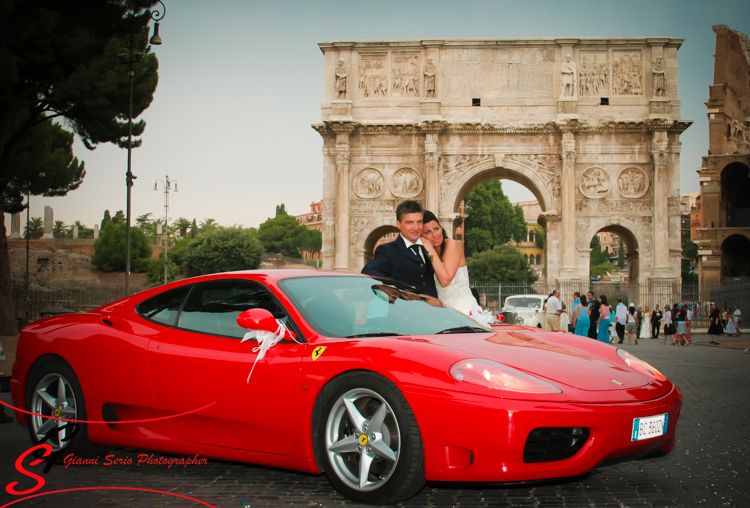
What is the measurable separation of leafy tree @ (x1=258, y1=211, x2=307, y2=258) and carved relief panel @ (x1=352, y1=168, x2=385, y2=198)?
3188 inches

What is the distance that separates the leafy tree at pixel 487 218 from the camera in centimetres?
8144

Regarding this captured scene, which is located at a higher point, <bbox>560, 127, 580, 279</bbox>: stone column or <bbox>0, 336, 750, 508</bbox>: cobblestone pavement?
<bbox>560, 127, 580, 279</bbox>: stone column

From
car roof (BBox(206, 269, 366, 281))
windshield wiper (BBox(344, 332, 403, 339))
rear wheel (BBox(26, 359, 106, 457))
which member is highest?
car roof (BBox(206, 269, 366, 281))

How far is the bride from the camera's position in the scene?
6047mm

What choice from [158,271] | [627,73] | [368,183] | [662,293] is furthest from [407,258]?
[158,271]

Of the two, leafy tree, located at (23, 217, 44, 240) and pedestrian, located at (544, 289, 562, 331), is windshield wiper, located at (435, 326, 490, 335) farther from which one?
leafy tree, located at (23, 217, 44, 240)

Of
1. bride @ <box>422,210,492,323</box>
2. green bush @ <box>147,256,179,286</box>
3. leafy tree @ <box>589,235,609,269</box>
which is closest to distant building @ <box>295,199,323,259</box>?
leafy tree @ <box>589,235,609,269</box>

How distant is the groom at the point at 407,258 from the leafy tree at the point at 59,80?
46.3 ft

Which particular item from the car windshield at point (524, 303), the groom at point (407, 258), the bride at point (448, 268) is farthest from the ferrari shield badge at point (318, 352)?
the car windshield at point (524, 303)

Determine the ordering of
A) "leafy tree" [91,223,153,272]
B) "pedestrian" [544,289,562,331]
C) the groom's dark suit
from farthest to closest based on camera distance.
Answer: "leafy tree" [91,223,153,272] → "pedestrian" [544,289,562,331] → the groom's dark suit

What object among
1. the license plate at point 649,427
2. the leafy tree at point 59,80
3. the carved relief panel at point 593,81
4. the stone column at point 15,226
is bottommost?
the license plate at point 649,427

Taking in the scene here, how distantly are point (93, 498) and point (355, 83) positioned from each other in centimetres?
2913

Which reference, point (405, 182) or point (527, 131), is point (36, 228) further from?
point (527, 131)

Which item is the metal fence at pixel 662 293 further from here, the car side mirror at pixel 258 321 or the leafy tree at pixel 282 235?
the leafy tree at pixel 282 235
